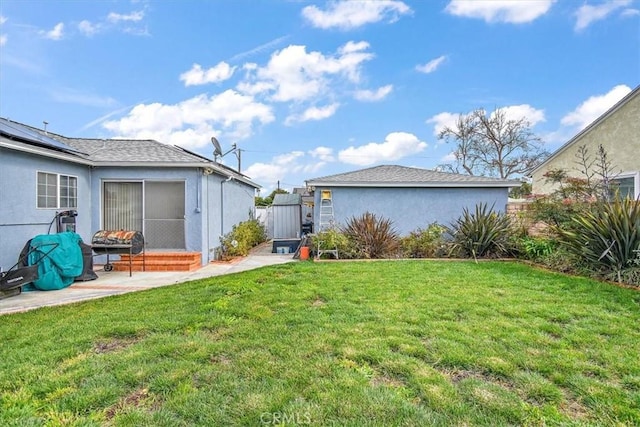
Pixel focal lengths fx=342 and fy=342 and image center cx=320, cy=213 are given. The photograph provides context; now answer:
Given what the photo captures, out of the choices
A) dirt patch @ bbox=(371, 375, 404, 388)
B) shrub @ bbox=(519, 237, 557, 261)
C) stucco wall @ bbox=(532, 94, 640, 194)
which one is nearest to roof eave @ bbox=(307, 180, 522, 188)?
shrub @ bbox=(519, 237, 557, 261)

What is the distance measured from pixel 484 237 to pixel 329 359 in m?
8.85

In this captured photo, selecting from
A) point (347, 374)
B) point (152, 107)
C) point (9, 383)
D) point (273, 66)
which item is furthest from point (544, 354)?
point (152, 107)

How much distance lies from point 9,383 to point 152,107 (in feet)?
61.4

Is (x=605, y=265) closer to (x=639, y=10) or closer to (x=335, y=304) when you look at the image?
(x=335, y=304)

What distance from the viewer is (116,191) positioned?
1081cm

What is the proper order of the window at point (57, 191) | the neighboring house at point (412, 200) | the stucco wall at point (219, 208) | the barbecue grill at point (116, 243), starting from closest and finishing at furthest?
the window at point (57, 191), the barbecue grill at point (116, 243), the stucco wall at point (219, 208), the neighboring house at point (412, 200)

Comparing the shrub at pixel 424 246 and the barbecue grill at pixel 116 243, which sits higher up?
the barbecue grill at pixel 116 243

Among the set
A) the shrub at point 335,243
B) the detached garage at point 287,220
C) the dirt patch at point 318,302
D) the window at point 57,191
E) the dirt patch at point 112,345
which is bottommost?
the dirt patch at point 112,345

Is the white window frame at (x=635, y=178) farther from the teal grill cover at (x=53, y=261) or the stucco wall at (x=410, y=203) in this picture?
the teal grill cover at (x=53, y=261)

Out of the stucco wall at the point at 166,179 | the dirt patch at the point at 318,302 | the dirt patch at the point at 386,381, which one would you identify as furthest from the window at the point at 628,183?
the stucco wall at the point at 166,179

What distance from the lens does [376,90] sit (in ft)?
61.6

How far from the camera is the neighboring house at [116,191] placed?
26.5 feet

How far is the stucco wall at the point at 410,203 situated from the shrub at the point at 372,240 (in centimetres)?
145

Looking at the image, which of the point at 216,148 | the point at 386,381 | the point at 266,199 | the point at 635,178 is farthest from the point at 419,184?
the point at 266,199
